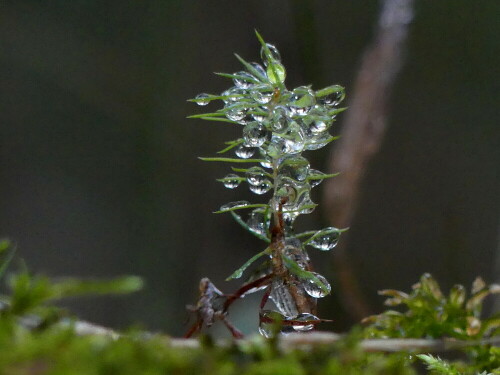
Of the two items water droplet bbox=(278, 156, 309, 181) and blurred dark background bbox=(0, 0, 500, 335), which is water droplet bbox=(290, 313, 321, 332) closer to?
water droplet bbox=(278, 156, 309, 181)

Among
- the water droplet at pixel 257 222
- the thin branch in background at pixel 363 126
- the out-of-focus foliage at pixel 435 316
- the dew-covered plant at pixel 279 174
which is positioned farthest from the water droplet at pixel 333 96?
the thin branch in background at pixel 363 126

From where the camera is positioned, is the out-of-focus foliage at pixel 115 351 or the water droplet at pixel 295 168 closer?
the out-of-focus foliage at pixel 115 351

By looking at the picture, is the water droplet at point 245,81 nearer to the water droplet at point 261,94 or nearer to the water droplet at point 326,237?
the water droplet at point 261,94

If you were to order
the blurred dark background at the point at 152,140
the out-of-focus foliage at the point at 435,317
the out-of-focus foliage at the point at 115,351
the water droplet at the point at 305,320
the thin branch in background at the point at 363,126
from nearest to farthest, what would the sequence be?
the out-of-focus foliage at the point at 115,351, the water droplet at the point at 305,320, the out-of-focus foliage at the point at 435,317, the thin branch in background at the point at 363,126, the blurred dark background at the point at 152,140

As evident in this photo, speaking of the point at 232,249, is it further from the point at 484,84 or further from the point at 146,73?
the point at 484,84

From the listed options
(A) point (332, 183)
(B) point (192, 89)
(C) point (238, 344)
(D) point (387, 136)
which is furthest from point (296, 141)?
(B) point (192, 89)

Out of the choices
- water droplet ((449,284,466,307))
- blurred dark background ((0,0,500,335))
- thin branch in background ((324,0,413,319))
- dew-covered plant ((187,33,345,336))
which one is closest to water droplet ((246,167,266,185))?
dew-covered plant ((187,33,345,336))
